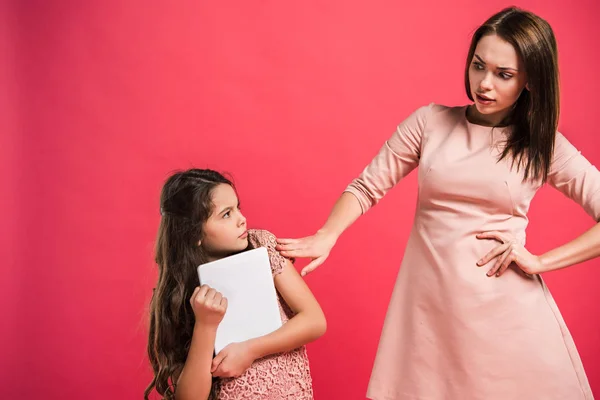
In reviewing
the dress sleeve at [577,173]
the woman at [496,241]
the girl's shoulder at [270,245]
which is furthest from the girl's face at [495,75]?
the girl's shoulder at [270,245]

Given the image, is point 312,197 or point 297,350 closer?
point 297,350

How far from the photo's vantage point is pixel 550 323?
4.93 feet

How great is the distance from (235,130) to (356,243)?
0.56 meters

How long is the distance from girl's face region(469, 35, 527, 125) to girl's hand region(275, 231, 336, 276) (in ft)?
1.35

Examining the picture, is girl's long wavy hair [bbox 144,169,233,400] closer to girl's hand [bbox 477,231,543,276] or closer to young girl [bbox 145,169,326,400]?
young girl [bbox 145,169,326,400]

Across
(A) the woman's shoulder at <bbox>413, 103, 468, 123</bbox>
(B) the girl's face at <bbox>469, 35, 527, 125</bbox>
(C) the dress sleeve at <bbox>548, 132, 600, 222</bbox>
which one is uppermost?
(B) the girl's face at <bbox>469, 35, 527, 125</bbox>

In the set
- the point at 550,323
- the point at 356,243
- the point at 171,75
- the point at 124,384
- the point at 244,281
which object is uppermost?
the point at 171,75

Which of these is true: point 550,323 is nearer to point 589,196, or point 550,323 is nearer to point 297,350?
point 589,196

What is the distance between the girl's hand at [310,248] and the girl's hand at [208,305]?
169mm

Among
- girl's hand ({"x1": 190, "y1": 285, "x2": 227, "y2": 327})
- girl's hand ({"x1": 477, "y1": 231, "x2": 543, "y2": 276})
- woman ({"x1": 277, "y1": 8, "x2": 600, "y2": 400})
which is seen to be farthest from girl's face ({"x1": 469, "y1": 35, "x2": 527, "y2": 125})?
girl's hand ({"x1": 190, "y1": 285, "x2": 227, "y2": 327})

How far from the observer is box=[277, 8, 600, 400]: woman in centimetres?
146

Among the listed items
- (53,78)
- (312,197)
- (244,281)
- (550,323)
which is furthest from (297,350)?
(53,78)

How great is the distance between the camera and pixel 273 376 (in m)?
1.62

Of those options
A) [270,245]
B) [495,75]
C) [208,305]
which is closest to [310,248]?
[270,245]
